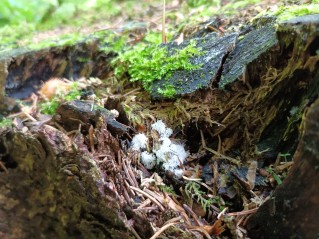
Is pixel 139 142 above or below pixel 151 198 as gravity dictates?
above

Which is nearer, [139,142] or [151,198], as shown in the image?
[151,198]

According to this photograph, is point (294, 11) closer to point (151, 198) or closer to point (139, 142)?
point (139, 142)

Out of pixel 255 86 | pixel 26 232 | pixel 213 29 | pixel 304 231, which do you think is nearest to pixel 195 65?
pixel 255 86

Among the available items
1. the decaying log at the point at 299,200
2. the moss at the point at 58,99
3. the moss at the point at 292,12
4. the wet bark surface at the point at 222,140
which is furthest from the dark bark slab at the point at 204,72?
the decaying log at the point at 299,200

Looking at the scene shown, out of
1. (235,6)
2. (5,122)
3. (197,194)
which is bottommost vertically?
(197,194)

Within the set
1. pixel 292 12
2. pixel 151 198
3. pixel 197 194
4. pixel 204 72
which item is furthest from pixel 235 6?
pixel 151 198

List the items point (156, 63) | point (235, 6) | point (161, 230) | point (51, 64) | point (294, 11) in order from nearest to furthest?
point (161, 230) → point (294, 11) → point (156, 63) → point (235, 6) → point (51, 64)
